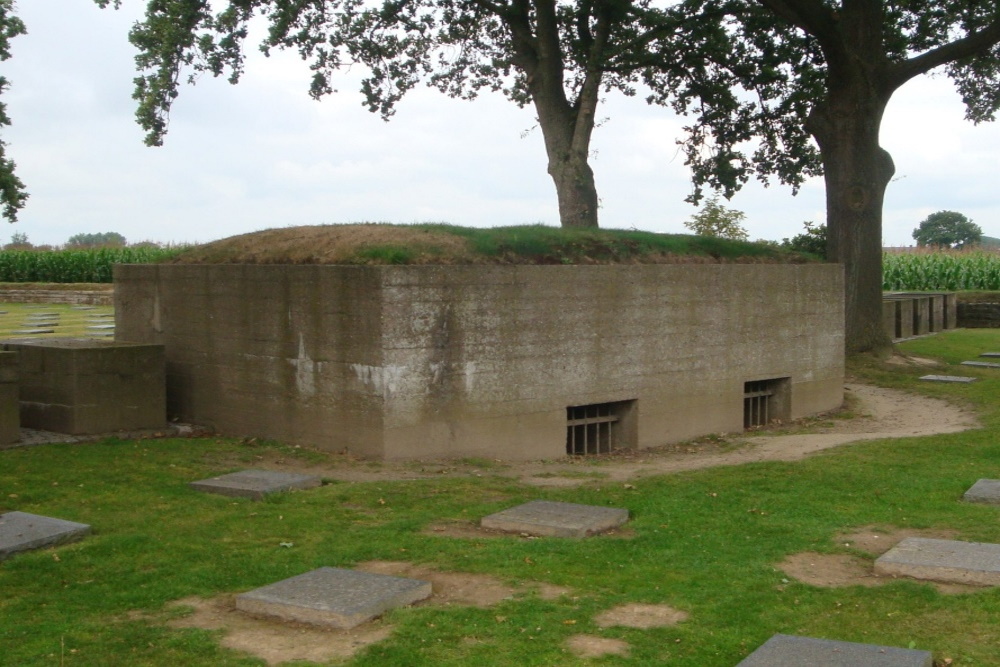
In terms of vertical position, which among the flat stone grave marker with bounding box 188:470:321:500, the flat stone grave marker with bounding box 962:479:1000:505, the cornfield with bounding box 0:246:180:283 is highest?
the cornfield with bounding box 0:246:180:283

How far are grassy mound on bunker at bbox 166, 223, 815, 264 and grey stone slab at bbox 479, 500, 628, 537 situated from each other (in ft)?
11.5

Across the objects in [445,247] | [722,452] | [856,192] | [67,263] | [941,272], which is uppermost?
[856,192]

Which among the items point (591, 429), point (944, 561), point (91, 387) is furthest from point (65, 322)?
point (944, 561)

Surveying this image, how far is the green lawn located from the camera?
490cm

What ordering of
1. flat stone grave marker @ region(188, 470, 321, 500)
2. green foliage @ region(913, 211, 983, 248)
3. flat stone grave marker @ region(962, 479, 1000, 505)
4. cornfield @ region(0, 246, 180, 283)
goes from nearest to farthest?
flat stone grave marker @ region(962, 479, 1000, 505) < flat stone grave marker @ region(188, 470, 321, 500) < cornfield @ region(0, 246, 180, 283) < green foliage @ region(913, 211, 983, 248)

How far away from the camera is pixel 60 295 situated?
41.1 m

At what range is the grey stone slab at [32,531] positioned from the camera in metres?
6.41

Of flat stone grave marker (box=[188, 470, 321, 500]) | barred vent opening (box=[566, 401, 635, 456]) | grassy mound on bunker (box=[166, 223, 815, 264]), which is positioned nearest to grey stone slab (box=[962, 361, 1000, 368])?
grassy mound on bunker (box=[166, 223, 815, 264])

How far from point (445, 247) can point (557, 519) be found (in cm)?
418

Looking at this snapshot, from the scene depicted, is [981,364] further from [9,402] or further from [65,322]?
[65,322]

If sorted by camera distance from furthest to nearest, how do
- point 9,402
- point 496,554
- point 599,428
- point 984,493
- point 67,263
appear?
point 67,263 < point 599,428 < point 9,402 < point 984,493 < point 496,554

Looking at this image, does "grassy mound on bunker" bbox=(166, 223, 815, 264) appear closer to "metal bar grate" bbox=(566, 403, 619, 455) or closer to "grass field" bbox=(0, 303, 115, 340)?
"metal bar grate" bbox=(566, 403, 619, 455)

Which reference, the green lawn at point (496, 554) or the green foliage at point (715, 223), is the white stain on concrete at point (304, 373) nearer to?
the green lawn at point (496, 554)

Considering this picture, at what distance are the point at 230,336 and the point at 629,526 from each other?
572 cm
